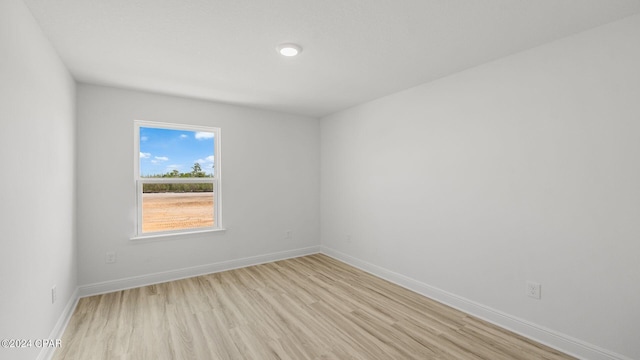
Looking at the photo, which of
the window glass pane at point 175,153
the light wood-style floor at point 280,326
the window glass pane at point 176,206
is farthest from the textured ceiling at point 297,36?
the light wood-style floor at point 280,326

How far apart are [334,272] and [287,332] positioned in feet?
5.16

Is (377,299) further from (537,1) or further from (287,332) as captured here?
(537,1)

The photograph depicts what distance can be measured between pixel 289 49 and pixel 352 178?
236cm

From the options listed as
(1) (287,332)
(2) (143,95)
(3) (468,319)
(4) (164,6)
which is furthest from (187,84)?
(3) (468,319)

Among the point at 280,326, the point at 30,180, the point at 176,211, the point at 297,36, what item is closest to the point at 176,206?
the point at 176,211

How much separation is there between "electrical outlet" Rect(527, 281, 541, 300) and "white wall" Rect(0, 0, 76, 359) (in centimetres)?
347

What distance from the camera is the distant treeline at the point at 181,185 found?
11.8 ft

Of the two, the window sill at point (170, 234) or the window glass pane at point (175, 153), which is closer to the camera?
the window sill at point (170, 234)

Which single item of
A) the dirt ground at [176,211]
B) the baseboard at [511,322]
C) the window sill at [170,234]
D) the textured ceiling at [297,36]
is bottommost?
the baseboard at [511,322]

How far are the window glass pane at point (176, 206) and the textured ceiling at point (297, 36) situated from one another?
4.37 ft

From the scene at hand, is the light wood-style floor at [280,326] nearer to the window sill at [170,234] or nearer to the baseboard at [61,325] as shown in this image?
the baseboard at [61,325]

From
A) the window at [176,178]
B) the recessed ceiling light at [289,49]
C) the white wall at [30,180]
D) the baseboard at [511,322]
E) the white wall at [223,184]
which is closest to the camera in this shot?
the white wall at [30,180]

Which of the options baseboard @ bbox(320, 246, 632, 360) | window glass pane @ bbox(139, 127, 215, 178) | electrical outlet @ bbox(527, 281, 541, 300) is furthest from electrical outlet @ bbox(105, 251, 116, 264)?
electrical outlet @ bbox(527, 281, 541, 300)

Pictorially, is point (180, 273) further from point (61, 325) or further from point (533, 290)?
point (533, 290)
